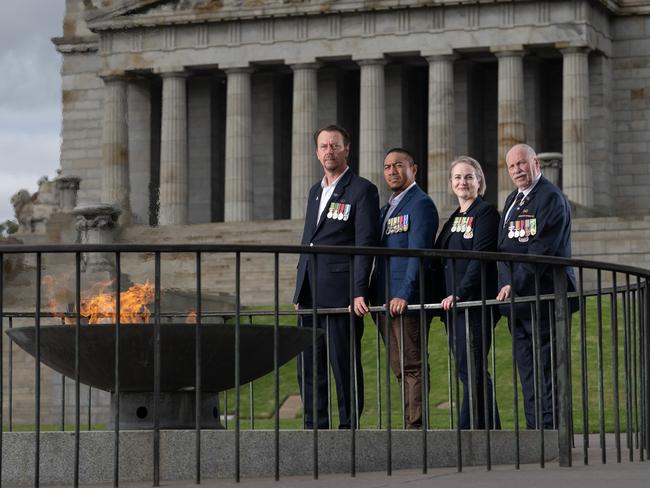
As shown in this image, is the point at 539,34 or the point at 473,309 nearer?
the point at 473,309

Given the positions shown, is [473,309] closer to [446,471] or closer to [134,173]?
[446,471]

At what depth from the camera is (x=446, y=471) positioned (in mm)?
13008

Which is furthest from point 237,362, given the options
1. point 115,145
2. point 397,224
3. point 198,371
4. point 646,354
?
point 115,145

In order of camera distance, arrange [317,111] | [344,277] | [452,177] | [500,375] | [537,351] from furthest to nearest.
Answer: [317,111] → [500,375] → [452,177] → [344,277] → [537,351]

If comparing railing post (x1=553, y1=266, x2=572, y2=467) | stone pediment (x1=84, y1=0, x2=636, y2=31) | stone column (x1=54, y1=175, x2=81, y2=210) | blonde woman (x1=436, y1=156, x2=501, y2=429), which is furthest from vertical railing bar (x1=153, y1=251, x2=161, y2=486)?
stone pediment (x1=84, y1=0, x2=636, y2=31)

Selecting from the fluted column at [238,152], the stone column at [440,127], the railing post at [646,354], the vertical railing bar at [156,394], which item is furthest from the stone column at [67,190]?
the vertical railing bar at [156,394]

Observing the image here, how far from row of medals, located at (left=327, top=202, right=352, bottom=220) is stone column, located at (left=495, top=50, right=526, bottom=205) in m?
45.4

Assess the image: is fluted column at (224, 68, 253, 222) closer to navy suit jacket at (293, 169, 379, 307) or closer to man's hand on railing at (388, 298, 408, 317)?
navy suit jacket at (293, 169, 379, 307)

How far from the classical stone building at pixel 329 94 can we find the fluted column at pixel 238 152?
0.23 feet

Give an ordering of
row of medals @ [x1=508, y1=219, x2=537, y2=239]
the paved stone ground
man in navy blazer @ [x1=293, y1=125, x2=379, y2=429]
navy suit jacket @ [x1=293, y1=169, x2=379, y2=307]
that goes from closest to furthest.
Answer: the paved stone ground → man in navy blazer @ [x1=293, y1=125, x2=379, y2=429] → navy suit jacket @ [x1=293, y1=169, x2=379, y2=307] → row of medals @ [x1=508, y1=219, x2=537, y2=239]

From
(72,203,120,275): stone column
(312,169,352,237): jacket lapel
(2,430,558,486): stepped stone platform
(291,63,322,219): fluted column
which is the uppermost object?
(291,63,322,219): fluted column

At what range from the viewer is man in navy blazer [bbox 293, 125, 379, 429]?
15609 mm

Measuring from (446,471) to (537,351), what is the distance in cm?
139

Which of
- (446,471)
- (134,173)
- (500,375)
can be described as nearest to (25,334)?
(446,471)
